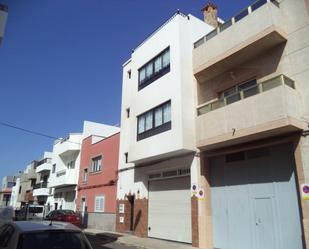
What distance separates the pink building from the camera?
22.5 meters

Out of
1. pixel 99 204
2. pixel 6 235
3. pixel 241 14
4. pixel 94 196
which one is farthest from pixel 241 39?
pixel 94 196

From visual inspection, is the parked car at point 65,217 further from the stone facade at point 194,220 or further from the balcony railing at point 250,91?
the balcony railing at point 250,91

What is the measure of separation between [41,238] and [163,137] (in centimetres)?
1092

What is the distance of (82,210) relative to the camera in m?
27.1

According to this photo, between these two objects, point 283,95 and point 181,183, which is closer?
point 283,95

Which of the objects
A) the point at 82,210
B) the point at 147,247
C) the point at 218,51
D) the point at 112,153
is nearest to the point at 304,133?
the point at 218,51

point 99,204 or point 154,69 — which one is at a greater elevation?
point 154,69

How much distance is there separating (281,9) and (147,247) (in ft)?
40.1

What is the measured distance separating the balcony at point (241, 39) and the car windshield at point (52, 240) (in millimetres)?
10386

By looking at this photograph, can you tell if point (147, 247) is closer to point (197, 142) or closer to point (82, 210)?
point (197, 142)

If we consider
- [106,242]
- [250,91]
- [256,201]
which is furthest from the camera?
[106,242]

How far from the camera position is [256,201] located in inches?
475

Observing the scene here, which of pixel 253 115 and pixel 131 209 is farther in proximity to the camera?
pixel 131 209

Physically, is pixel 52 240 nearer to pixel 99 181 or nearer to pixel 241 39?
pixel 241 39
